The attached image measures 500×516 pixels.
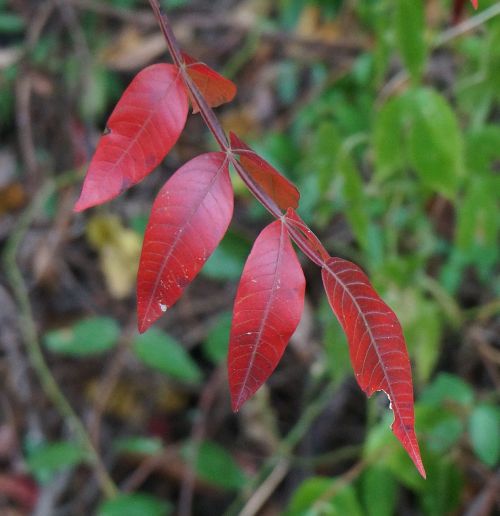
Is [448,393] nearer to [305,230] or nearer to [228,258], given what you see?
[228,258]

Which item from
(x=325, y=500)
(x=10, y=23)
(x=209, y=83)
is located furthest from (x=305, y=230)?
(x=10, y=23)

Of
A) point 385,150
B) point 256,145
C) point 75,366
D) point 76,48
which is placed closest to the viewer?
point 385,150

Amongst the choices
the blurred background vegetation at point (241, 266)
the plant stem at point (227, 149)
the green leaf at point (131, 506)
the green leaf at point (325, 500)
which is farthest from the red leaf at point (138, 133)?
the green leaf at point (131, 506)

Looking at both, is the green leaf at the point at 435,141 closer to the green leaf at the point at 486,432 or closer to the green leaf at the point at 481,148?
the green leaf at the point at 481,148

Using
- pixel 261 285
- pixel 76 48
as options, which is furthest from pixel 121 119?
pixel 76 48

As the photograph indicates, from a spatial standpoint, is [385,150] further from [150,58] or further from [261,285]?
[150,58]

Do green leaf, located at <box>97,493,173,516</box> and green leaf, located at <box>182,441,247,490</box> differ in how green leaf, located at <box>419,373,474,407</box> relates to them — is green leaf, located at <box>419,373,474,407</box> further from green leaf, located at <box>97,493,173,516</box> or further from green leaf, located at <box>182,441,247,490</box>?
green leaf, located at <box>97,493,173,516</box>
